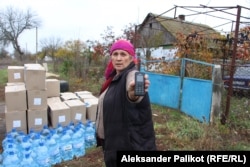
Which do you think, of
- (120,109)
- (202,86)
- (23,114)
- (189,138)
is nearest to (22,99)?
(23,114)

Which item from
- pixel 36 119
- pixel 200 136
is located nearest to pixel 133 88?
pixel 200 136

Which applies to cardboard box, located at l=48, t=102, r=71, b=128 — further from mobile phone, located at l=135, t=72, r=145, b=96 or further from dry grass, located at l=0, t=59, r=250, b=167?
mobile phone, located at l=135, t=72, r=145, b=96

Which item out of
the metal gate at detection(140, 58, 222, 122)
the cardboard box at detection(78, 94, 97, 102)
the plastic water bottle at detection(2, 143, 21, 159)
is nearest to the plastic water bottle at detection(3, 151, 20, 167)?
the plastic water bottle at detection(2, 143, 21, 159)

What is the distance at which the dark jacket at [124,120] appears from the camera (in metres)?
1.75

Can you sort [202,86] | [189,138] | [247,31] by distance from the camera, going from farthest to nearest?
[247,31], [202,86], [189,138]

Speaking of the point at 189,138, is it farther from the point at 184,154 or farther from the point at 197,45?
the point at 197,45

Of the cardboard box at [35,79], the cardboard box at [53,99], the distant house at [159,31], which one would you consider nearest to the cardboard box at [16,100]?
the cardboard box at [35,79]

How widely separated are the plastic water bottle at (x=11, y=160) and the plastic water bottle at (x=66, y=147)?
0.73 m

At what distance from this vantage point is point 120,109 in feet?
5.78

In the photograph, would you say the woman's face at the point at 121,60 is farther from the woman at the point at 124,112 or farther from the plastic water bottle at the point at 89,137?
the plastic water bottle at the point at 89,137

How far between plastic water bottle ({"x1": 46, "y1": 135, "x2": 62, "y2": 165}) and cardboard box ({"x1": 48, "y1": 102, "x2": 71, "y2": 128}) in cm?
72

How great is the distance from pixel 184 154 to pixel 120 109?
100 centimetres

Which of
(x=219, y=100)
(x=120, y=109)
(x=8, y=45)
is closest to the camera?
(x=120, y=109)

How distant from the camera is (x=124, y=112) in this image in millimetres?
1749
